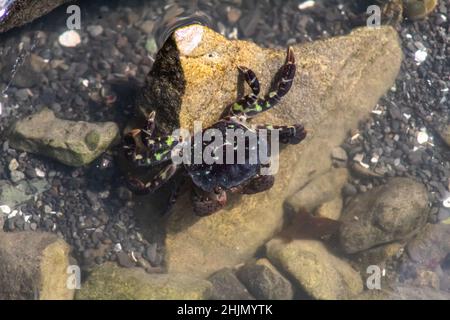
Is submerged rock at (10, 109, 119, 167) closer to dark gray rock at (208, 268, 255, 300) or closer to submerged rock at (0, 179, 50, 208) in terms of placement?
submerged rock at (0, 179, 50, 208)

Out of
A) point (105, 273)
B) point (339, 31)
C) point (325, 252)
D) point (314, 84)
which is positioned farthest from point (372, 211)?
point (105, 273)

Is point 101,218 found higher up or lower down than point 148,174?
lower down

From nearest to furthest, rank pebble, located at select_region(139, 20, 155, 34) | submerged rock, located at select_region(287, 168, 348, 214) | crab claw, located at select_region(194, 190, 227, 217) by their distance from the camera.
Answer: crab claw, located at select_region(194, 190, 227, 217) → submerged rock, located at select_region(287, 168, 348, 214) → pebble, located at select_region(139, 20, 155, 34)

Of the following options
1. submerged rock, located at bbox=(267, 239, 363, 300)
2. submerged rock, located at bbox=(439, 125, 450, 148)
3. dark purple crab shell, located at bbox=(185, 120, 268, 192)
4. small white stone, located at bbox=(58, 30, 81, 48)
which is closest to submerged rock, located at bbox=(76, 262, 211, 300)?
submerged rock, located at bbox=(267, 239, 363, 300)

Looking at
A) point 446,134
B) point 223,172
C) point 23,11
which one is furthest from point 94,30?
point 446,134

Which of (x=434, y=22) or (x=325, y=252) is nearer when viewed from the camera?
(x=325, y=252)

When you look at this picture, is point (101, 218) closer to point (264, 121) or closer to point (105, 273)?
point (105, 273)

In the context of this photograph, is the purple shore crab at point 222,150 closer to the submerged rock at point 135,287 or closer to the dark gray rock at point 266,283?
the submerged rock at point 135,287
